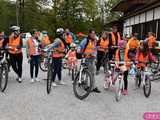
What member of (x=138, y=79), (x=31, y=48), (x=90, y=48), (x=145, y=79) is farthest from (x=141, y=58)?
(x=31, y=48)

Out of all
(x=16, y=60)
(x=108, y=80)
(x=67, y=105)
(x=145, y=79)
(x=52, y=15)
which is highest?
(x=52, y=15)

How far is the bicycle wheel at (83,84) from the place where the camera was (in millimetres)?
10273

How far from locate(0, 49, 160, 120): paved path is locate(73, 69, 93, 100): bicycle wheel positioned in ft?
0.59

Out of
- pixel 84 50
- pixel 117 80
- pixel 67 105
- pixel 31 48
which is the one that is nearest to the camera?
pixel 67 105

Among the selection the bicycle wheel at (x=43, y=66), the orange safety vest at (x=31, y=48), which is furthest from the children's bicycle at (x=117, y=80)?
the bicycle wheel at (x=43, y=66)

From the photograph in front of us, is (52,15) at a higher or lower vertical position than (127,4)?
higher

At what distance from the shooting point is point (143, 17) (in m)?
32.7

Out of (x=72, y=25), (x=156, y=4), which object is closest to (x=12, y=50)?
(x=156, y=4)

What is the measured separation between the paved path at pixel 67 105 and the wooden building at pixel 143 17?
15264 millimetres

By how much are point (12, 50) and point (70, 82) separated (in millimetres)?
2260

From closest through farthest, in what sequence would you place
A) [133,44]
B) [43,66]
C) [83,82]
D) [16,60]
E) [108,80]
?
[83,82]
[108,80]
[133,44]
[16,60]
[43,66]

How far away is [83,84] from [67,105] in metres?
Result: 1.14

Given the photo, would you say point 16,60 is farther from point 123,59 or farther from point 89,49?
point 123,59

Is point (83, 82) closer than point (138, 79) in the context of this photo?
Yes
